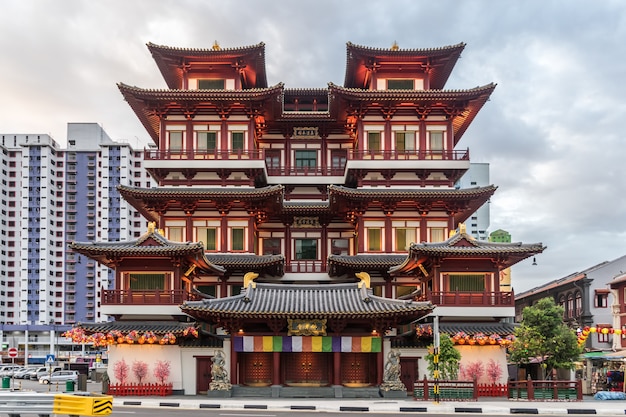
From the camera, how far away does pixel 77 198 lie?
13212cm

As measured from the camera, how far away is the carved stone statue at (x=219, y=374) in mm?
37156

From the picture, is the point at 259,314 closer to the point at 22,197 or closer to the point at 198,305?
the point at 198,305

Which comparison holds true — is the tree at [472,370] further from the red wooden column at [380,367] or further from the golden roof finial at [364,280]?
the golden roof finial at [364,280]

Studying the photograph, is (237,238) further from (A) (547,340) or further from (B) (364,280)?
(A) (547,340)

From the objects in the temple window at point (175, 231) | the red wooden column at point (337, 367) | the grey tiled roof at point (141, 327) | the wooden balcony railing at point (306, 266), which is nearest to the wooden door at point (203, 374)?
the grey tiled roof at point (141, 327)

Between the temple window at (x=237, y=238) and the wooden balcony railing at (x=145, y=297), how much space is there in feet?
23.6

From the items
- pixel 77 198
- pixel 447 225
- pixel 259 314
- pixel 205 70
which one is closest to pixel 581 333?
pixel 447 225

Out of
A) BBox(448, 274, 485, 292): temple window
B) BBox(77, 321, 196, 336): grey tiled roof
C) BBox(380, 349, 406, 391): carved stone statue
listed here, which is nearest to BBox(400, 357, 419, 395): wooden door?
BBox(380, 349, 406, 391): carved stone statue

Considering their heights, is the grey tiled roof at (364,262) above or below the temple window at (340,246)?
below

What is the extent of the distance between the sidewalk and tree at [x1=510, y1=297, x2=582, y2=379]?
161 inches

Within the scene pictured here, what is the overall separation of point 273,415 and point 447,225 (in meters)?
24.1

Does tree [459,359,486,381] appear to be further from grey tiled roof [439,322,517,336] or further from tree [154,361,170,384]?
tree [154,361,170,384]

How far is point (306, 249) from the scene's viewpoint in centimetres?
5047

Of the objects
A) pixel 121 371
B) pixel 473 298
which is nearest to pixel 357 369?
pixel 473 298
